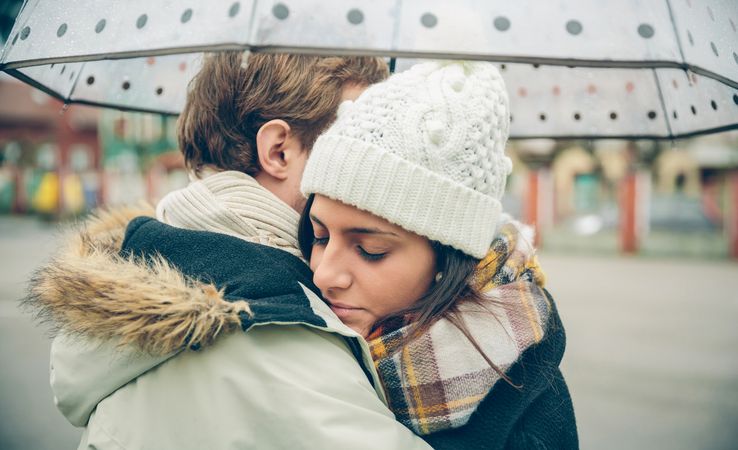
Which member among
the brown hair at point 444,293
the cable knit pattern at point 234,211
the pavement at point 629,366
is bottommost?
the pavement at point 629,366

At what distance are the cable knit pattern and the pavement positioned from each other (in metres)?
0.45

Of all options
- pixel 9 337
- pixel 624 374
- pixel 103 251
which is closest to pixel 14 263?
pixel 9 337

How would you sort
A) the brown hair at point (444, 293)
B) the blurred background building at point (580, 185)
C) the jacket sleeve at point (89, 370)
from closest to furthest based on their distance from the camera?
1. the jacket sleeve at point (89, 370)
2. the brown hair at point (444, 293)
3. the blurred background building at point (580, 185)

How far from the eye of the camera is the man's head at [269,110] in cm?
165

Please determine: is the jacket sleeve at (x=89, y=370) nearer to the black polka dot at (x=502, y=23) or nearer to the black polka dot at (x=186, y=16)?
the black polka dot at (x=186, y=16)

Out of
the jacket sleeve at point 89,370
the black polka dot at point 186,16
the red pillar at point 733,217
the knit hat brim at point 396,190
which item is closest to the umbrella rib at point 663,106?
the knit hat brim at point 396,190

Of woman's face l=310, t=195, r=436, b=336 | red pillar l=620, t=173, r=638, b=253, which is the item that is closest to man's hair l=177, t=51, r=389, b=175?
woman's face l=310, t=195, r=436, b=336

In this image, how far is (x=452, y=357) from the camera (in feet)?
4.62

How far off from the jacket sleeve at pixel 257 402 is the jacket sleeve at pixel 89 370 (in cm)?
3

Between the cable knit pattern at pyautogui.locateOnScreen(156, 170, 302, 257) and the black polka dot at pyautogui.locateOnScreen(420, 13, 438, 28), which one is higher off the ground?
the black polka dot at pyautogui.locateOnScreen(420, 13, 438, 28)

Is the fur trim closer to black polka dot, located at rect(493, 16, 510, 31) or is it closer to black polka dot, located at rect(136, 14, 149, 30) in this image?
black polka dot, located at rect(136, 14, 149, 30)

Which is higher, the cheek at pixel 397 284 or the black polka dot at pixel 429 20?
the black polka dot at pixel 429 20

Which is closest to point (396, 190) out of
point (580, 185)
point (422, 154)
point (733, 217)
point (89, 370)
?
point (422, 154)

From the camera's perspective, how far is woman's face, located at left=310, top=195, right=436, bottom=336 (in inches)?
58.1
